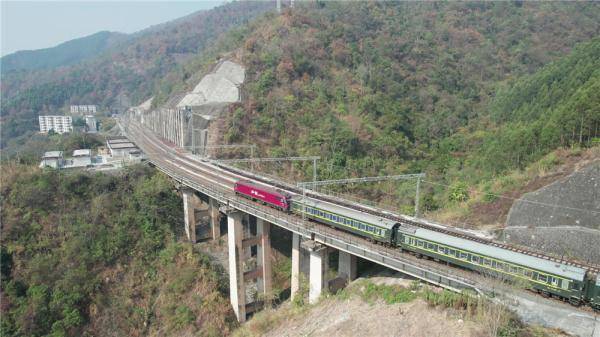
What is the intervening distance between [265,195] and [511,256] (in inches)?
836

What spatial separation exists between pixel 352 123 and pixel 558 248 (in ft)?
144

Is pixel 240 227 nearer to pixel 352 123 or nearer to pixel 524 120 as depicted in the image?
pixel 352 123

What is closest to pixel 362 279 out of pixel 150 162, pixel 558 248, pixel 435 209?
pixel 558 248

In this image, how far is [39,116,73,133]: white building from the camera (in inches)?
4893

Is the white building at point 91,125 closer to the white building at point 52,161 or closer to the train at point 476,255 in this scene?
the white building at point 52,161

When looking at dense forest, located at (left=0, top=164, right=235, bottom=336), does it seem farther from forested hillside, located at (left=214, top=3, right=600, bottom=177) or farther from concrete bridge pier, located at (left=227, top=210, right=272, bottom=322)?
forested hillside, located at (left=214, top=3, right=600, bottom=177)

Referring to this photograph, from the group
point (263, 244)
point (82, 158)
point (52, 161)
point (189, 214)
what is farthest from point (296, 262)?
point (82, 158)

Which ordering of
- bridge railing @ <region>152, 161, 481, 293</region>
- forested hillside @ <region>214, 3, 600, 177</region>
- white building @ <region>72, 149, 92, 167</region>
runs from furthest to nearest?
forested hillside @ <region>214, 3, 600, 177</region> → white building @ <region>72, 149, 92, 167</region> → bridge railing @ <region>152, 161, 481, 293</region>

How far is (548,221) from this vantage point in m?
29.8

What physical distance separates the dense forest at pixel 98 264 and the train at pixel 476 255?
1741cm

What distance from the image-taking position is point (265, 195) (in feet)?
119

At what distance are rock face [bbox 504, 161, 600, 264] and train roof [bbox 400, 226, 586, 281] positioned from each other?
7.22 metres

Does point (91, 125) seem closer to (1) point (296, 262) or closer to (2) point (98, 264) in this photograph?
(2) point (98, 264)

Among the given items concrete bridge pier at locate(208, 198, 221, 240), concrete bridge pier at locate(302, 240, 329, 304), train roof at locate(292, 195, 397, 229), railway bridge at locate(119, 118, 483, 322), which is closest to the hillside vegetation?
railway bridge at locate(119, 118, 483, 322)
